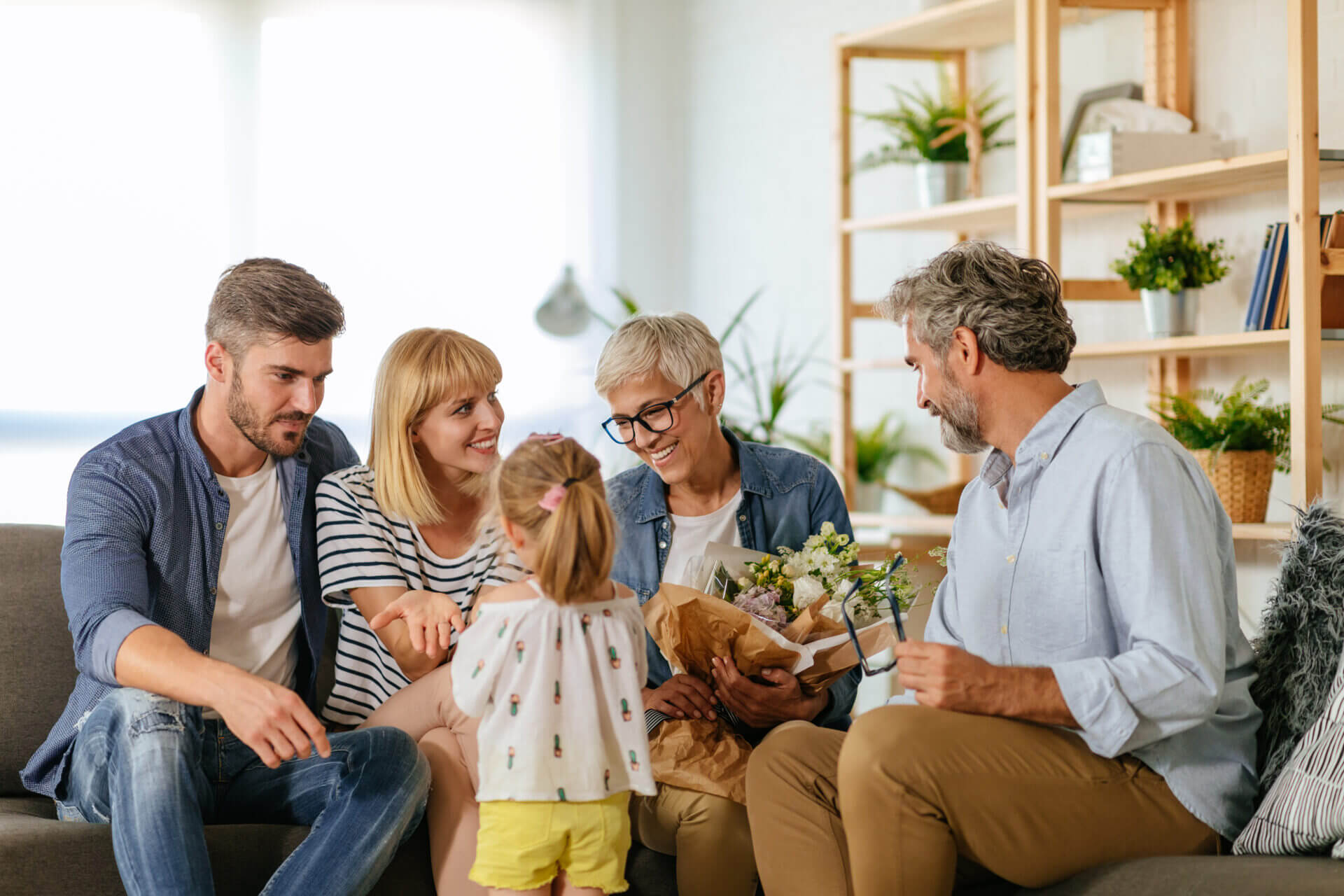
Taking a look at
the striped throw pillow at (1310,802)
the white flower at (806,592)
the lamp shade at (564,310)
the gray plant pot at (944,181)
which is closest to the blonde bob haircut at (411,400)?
the white flower at (806,592)

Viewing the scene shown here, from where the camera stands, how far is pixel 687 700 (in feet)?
6.80

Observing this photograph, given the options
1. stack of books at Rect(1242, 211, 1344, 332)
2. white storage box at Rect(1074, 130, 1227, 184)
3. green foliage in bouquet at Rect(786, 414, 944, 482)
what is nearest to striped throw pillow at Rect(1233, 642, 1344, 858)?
stack of books at Rect(1242, 211, 1344, 332)

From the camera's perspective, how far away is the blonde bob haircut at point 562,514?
1639 millimetres

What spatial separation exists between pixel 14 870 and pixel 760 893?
1.12 meters

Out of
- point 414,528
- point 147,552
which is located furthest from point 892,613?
point 147,552

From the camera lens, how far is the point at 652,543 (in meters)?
2.35

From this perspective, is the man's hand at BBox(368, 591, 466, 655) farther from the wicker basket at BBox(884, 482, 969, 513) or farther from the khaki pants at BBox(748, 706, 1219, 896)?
the wicker basket at BBox(884, 482, 969, 513)

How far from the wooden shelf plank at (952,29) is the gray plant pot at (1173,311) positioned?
82cm

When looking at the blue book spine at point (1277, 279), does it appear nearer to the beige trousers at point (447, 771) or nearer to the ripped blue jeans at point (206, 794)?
the beige trousers at point (447, 771)

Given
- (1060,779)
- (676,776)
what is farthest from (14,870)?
(1060,779)

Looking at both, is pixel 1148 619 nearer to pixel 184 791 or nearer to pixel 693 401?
pixel 693 401

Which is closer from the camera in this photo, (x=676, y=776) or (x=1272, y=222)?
(x=676, y=776)

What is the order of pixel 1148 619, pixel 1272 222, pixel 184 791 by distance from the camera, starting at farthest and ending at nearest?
pixel 1272 222 → pixel 184 791 → pixel 1148 619

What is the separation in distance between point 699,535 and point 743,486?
123mm
